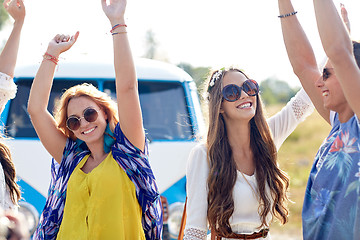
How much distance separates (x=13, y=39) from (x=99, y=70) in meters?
2.14

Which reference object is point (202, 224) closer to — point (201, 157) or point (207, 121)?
point (201, 157)

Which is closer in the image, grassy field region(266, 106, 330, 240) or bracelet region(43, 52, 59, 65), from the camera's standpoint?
bracelet region(43, 52, 59, 65)

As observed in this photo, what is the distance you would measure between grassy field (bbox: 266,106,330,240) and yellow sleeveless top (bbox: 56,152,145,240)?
26.3 ft

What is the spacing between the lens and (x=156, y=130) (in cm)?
587

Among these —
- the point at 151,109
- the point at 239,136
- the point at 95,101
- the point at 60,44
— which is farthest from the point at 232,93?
the point at 151,109

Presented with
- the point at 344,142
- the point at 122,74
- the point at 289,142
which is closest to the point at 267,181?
the point at 344,142

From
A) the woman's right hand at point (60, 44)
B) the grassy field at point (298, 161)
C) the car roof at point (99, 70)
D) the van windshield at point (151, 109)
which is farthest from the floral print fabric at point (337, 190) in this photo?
the grassy field at point (298, 161)

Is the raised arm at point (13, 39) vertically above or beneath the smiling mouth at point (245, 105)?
above

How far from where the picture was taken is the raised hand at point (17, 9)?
3.79 m

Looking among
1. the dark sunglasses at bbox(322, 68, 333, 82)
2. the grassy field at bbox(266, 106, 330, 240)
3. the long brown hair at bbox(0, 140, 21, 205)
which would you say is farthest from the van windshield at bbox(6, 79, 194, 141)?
the grassy field at bbox(266, 106, 330, 240)

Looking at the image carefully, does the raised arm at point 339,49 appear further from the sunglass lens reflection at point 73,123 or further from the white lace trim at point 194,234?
the sunglass lens reflection at point 73,123

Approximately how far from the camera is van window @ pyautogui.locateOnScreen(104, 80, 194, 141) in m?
5.86

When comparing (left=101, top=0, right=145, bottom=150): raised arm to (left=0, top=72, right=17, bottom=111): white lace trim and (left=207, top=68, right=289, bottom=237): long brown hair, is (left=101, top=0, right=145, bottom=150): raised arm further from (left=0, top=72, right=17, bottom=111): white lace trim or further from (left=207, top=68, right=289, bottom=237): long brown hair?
(left=0, top=72, right=17, bottom=111): white lace trim

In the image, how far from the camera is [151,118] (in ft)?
19.3
